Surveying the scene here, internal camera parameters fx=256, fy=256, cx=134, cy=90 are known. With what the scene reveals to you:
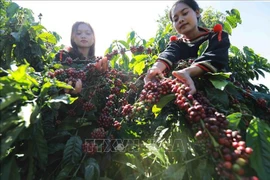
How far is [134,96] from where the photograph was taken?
1580 millimetres

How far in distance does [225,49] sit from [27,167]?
3.65 ft

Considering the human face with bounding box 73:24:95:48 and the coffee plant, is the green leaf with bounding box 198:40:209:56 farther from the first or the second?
the human face with bounding box 73:24:95:48

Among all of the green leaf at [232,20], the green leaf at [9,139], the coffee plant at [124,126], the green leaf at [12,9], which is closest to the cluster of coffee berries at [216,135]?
the coffee plant at [124,126]

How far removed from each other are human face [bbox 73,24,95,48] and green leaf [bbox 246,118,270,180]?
6.22 ft

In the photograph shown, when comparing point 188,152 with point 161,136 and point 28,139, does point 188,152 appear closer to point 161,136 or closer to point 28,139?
point 161,136

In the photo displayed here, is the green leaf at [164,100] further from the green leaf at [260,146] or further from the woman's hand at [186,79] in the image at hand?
the green leaf at [260,146]

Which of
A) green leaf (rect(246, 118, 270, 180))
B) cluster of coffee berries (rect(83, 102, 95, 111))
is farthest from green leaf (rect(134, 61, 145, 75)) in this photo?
green leaf (rect(246, 118, 270, 180))

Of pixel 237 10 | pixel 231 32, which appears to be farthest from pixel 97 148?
pixel 237 10

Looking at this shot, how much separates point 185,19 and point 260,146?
0.95m

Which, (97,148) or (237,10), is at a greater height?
(237,10)

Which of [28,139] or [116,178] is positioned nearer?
[28,139]

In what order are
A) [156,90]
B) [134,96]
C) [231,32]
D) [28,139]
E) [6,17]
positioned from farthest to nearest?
[231,32], [6,17], [134,96], [156,90], [28,139]

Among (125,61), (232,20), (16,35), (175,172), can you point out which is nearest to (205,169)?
(175,172)

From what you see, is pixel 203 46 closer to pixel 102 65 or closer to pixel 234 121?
pixel 234 121
